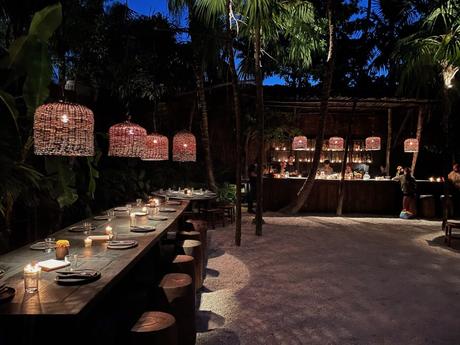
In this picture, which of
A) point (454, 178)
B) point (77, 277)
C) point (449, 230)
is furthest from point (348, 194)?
point (77, 277)

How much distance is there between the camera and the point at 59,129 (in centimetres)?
329

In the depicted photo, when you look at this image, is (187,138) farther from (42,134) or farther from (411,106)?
(411,106)

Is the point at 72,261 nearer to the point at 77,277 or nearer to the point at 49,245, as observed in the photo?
the point at 77,277

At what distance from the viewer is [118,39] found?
9148 mm

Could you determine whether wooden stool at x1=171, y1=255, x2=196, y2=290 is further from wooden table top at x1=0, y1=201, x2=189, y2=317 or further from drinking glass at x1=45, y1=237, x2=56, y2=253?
drinking glass at x1=45, y1=237, x2=56, y2=253

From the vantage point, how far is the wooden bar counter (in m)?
11.9

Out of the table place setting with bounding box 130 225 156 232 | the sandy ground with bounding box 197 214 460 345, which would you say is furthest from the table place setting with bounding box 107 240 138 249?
the sandy ground with bounding box 197 214 460 345

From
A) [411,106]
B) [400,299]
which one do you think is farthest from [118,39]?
[411,106]

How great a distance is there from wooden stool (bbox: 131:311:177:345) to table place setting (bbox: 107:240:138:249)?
2.61 ft

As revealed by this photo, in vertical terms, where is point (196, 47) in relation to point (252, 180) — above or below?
above

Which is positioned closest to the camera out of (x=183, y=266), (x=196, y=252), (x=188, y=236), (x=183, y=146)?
(x=183, y=266)

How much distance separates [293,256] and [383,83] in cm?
1209

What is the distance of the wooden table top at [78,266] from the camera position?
6.50 feet

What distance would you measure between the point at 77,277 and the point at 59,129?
58.6 inches
